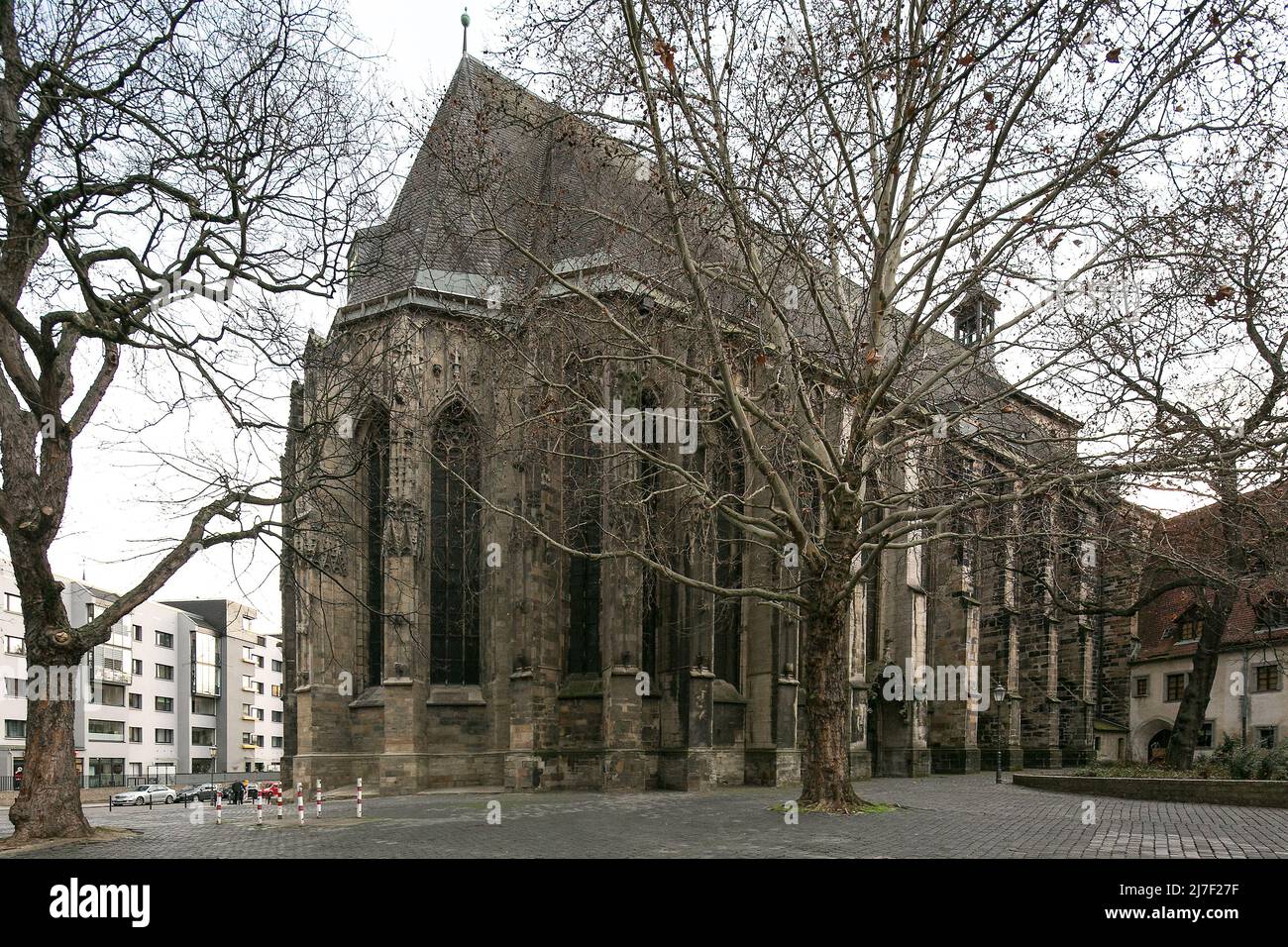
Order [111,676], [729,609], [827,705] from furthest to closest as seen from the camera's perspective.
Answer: [111,676] → [729,609] → [827,705]

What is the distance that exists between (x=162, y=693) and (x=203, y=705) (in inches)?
Answer: 235

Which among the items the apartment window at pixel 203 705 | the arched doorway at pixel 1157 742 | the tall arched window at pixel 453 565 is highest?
the tall arched window at pixel 453 565

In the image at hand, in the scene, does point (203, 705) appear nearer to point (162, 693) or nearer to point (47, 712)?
point (162, 693)

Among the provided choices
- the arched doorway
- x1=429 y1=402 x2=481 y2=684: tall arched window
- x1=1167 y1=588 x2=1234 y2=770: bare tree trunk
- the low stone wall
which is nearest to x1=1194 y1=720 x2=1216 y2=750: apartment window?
the arched doorway

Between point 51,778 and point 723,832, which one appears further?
point 723,832

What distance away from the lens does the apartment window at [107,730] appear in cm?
5491

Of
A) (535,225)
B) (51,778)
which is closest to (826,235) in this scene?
(535,225)

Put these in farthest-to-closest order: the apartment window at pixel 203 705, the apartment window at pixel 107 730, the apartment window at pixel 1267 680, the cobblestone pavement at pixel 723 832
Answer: the apartment window at pixel 203 705 → the apartment window at pixel 107 730 → the apartment window at pixel 1267 680 → the cobblestone pavement at pixel 723 832

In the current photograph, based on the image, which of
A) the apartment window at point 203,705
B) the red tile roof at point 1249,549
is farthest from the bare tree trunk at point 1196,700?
the apartment window at point 203,705

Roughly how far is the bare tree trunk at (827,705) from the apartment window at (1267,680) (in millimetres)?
25848

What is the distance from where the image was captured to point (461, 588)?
2261cm

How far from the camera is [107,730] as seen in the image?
185ft

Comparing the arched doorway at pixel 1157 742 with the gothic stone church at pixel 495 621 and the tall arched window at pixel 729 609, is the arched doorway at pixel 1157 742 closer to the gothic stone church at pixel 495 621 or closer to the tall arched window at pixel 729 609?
the gothic stone church at pixel 495 621

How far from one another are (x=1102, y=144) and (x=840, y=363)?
4279mm
